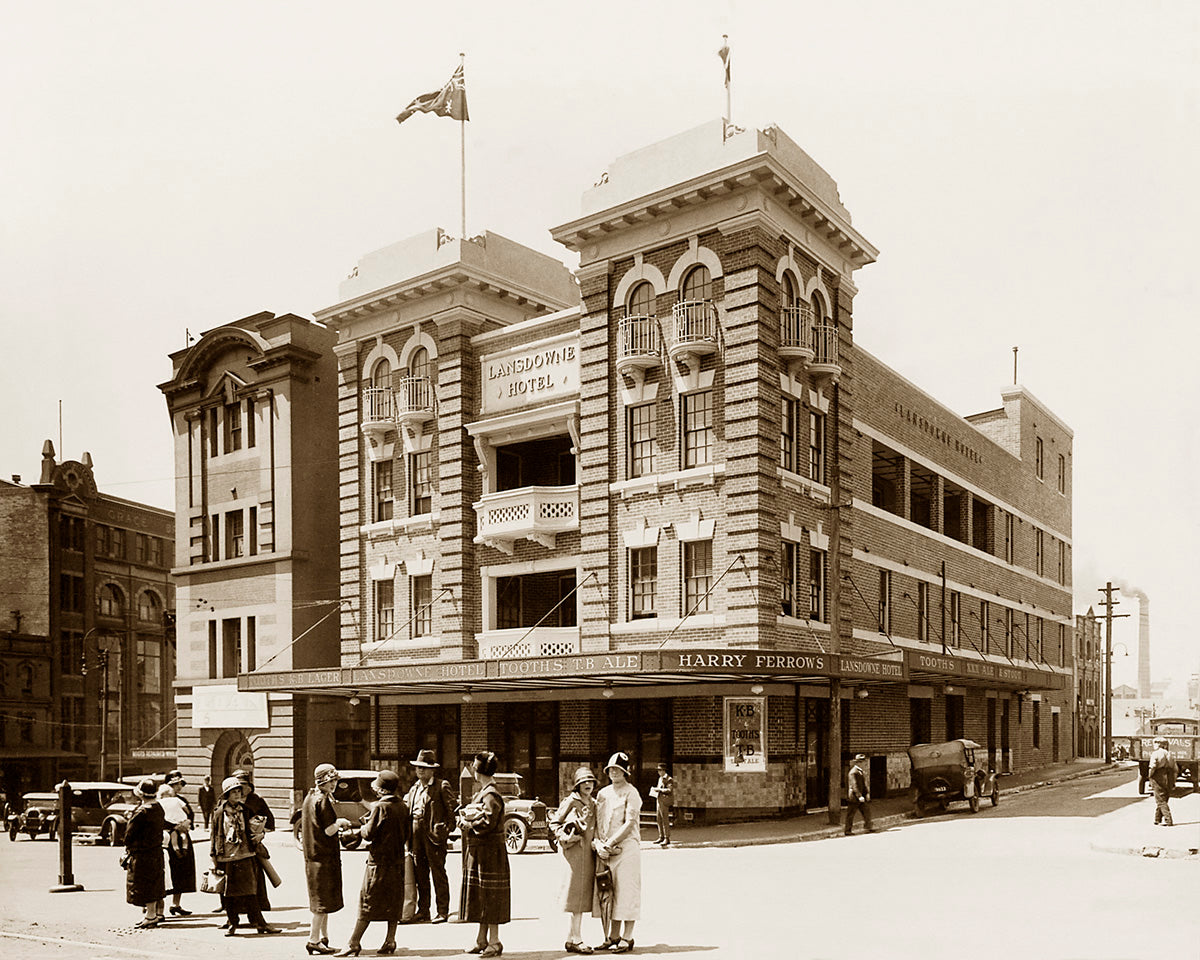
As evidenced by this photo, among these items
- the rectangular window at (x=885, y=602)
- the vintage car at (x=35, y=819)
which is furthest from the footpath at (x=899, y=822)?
the vintage car at (x=35, y=819)

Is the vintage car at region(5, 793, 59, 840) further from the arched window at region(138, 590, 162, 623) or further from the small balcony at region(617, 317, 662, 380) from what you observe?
the arched window at region(138, 590, 162, 623)

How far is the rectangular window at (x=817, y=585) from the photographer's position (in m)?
29.3

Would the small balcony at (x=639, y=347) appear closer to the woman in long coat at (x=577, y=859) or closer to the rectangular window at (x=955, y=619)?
the rectangular window at (x=955, y=619)

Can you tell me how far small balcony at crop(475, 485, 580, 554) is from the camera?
3012cm

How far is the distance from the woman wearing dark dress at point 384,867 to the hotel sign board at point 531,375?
19133mm

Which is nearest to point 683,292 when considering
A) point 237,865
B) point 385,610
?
point 385,610

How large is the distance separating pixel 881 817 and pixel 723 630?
5512 mm

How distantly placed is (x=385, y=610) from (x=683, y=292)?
12.9m

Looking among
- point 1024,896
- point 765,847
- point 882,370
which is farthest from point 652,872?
point 882,370

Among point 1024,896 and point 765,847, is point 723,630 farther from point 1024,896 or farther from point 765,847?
point 1024,896

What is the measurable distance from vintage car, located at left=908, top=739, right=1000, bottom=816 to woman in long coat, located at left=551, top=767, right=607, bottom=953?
18.4 metres

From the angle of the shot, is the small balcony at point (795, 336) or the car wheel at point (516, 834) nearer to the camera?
the car wheel at point (516, 834)

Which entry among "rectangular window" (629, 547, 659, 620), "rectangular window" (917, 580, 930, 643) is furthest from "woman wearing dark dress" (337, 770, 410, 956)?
A: "rectangular window" (917, 580, 930, 643)

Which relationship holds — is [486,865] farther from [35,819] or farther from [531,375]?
[35,819]
